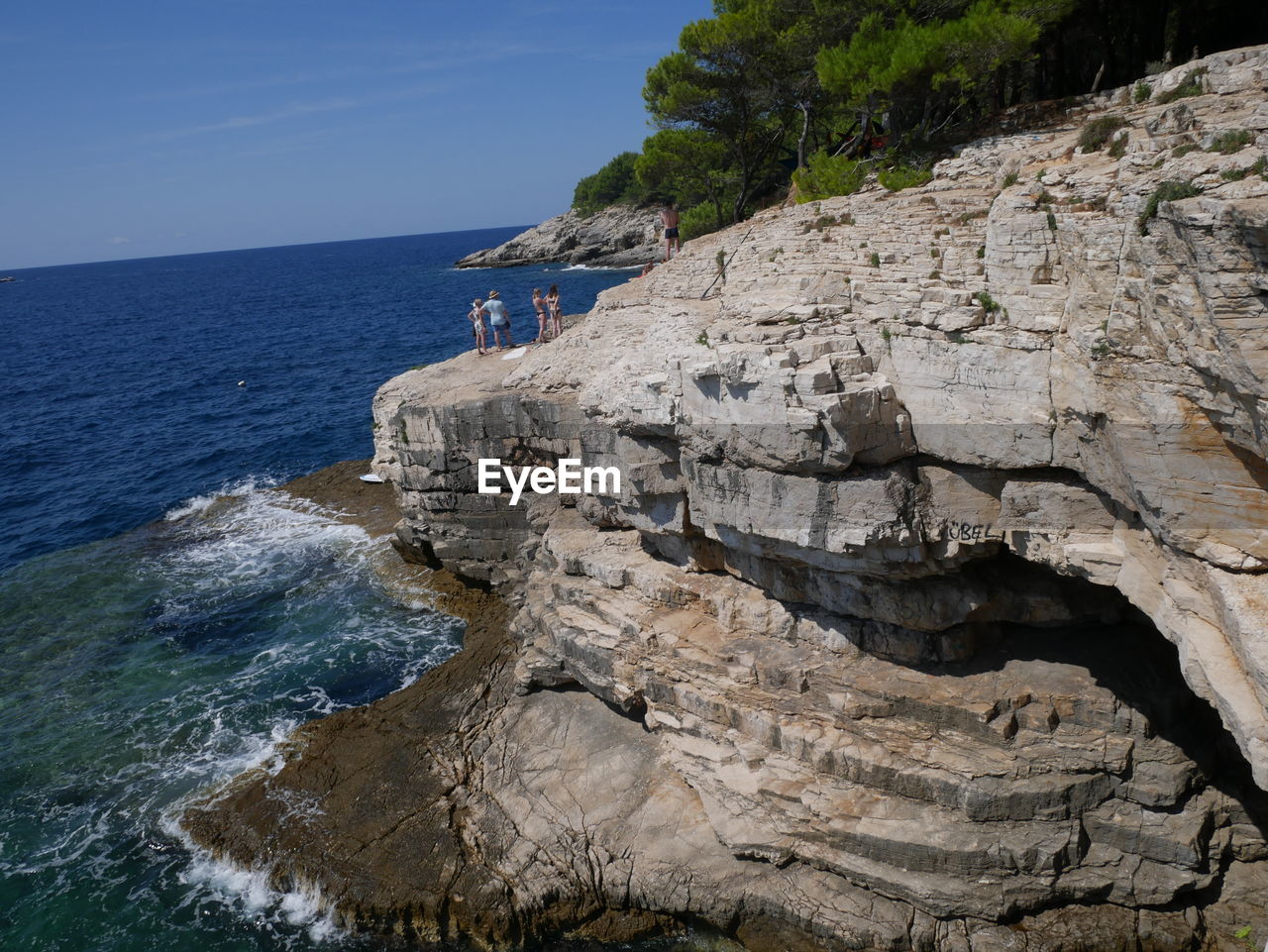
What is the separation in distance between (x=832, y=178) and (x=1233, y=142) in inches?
394

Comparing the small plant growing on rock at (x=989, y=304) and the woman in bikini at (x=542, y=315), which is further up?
the small plant growing on rock at (x=989, y=304)

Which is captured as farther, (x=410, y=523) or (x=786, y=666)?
(x=410, y=523)

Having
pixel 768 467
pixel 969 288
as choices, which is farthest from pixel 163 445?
pixel 969 288

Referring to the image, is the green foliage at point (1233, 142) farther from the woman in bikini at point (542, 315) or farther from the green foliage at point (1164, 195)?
the woman in bikini at point (542, 315)

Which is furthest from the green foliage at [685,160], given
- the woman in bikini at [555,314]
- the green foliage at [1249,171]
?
the green foliage at [1249,171]

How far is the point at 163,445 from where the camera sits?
132 ft

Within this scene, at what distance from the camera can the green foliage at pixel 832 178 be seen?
1877 centimetres

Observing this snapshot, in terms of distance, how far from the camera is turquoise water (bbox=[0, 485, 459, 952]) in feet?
48.0

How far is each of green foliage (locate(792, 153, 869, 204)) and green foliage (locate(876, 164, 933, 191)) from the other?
3.56ft

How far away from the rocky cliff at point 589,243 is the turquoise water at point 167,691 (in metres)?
59.3

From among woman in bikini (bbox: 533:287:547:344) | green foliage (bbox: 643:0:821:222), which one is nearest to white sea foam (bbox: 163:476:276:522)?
woman in bikini (bbox: 533:287:547:344)

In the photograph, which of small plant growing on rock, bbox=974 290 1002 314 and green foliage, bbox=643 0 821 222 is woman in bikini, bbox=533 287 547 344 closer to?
green foliage, bbox=643 0 821 222

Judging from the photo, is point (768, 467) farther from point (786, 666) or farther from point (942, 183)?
point (942, 183)

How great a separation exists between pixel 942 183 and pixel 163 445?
38.7 metres
